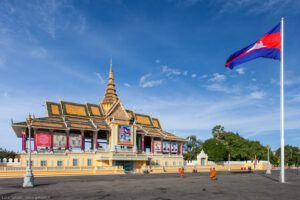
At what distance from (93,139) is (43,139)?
9.13m

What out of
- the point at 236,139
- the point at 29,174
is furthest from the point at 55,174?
the point at 236,139

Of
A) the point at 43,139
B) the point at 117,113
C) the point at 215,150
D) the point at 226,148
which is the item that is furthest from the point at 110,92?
the point at 226,148

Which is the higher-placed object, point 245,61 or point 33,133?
point 245,61

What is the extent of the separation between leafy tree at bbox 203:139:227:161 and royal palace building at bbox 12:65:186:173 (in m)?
9.25

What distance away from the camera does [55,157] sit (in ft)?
147

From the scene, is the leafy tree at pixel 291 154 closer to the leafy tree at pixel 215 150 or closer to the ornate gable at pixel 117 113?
the leafy tree at pixel 215 150

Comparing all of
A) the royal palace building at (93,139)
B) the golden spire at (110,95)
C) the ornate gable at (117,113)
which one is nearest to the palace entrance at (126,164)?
the royal palace building at (93,139)

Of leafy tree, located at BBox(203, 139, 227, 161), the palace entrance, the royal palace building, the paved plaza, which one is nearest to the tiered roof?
the royal palace building

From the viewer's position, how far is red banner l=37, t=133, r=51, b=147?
44469mm

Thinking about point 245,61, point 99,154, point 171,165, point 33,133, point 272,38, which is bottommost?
point 171,165

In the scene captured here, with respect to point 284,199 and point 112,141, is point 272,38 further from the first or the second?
point 112,141

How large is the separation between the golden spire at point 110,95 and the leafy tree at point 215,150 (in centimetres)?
2636

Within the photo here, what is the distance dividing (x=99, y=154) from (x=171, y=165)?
17.7m

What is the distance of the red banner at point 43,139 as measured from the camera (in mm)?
44469
